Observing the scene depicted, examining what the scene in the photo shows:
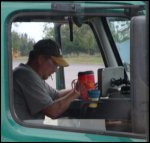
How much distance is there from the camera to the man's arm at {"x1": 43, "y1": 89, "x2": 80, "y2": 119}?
2346mm

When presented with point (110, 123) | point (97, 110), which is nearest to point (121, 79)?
point (97, 110)

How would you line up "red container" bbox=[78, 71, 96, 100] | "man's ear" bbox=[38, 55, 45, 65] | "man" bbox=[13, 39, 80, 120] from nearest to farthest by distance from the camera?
"man" bbox=[13, 39, 80, 120]
"red container" bbox=[78, 71, 96, 100]
"man's ear" bbox=[38, 55, 45, 65]

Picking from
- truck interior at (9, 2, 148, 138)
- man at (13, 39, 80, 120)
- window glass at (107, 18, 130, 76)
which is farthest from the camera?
window glass at (107, 18, 130, 76)

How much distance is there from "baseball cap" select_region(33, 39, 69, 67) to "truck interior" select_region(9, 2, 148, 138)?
0.05 m

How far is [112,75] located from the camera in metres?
2.99

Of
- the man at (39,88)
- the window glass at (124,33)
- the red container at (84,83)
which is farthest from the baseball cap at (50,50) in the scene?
the window glass at (124,33)

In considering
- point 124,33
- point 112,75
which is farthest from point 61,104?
point 112,75

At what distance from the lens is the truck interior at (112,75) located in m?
1.88

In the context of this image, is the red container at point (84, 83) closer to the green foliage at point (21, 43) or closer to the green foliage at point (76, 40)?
the green foliage at point (76, 40)

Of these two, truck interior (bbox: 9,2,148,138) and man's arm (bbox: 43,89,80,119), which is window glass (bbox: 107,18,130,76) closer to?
truck interior (bbox: 9,2,148,138)

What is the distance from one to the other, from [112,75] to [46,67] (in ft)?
1.82

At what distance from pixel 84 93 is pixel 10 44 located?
2.04ft

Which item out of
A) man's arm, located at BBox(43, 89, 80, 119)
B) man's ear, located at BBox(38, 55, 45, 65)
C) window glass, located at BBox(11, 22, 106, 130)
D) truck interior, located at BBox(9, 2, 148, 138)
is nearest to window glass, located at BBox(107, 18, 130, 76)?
truck interior, located at BBox(9, 2, 148, 138)

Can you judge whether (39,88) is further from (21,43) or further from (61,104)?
(21,43)
